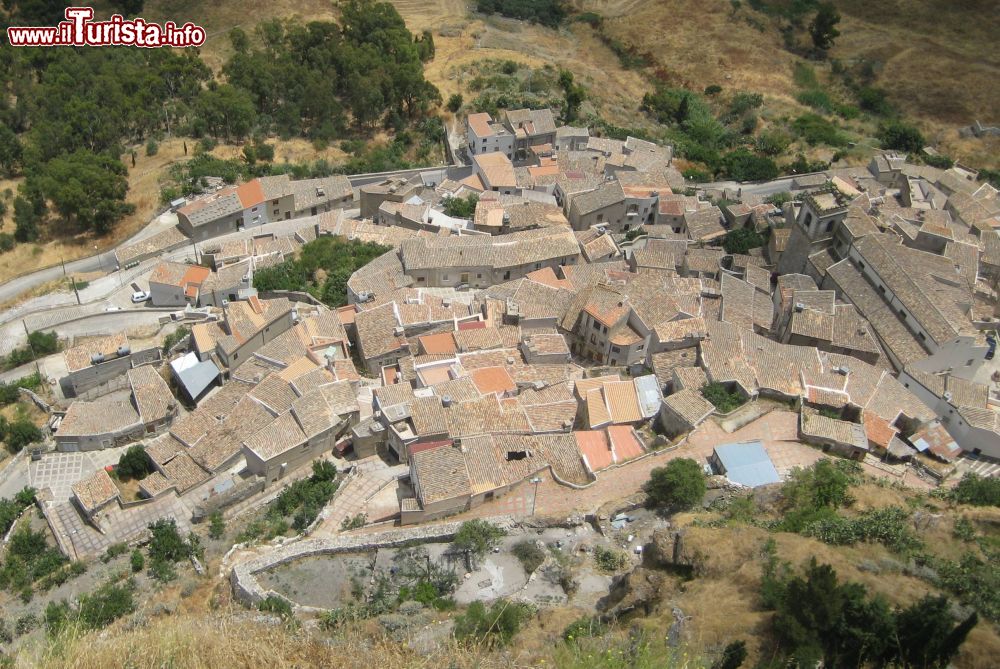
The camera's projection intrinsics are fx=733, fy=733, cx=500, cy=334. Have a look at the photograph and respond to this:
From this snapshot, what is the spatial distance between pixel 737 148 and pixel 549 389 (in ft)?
161

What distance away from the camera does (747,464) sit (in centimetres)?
3316

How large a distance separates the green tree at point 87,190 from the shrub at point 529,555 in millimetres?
46523

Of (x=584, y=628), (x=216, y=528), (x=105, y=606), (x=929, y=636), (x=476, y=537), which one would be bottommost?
(x=216, y=528)

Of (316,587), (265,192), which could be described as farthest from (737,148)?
(316,587)

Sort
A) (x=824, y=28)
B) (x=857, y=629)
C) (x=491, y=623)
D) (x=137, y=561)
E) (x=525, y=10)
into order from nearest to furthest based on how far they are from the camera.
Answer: (x=857, y=629) → (x=491, y=623) → (x=137, y=561) → (x=824, y=28) → (x=525, y=10)

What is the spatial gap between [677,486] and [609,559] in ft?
14.6

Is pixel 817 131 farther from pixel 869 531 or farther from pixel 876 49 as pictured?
pixel 869 531

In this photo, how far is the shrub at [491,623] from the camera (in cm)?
2120

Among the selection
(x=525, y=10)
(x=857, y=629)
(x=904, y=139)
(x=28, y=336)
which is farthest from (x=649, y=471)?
(x=525, y=10)

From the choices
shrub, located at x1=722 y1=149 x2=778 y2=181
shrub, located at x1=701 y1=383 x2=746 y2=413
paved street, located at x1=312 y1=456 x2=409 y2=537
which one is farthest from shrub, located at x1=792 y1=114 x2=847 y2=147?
paved street, located at x1=312 y1=456 x2=409 y2=537

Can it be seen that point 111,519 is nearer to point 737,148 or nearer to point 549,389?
point 549,389

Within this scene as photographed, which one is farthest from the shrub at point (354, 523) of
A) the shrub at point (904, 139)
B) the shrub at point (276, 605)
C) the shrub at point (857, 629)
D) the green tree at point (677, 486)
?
the shrub at point (904, 139)

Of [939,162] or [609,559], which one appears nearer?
[609,559]

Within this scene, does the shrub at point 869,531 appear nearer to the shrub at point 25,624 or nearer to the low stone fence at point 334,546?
the low stone fence at point 334,546
